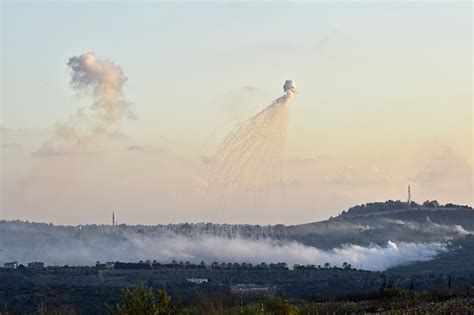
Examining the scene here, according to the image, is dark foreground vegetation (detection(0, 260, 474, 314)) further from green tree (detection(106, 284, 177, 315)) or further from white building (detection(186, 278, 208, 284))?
white building (detection(186, 278, 208, 284))

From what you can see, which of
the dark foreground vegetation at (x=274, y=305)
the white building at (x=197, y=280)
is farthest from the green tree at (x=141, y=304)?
the white building at (x=197, y=280)

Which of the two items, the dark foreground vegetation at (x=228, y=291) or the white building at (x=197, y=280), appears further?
the white building at (x=197, y=280)

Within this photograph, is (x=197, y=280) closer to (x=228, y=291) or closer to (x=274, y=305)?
(x=228, y=291)

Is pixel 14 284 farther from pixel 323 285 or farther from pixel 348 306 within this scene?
pixel 348 306

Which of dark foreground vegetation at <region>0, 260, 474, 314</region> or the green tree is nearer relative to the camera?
the green tree

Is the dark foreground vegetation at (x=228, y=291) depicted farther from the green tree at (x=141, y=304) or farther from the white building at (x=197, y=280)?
the white building at (x=197, y=280)

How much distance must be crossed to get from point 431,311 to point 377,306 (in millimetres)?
8333

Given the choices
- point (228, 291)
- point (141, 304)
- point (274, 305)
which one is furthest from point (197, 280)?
point (141, 304)

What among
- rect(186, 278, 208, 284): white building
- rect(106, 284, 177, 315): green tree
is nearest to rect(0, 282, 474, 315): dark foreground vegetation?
rect(106, 284, 177, 315): green tree

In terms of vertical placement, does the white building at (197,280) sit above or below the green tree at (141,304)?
above

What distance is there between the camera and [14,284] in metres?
102

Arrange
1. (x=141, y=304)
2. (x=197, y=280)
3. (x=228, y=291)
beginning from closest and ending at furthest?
(x=141, y=304) → (x=228, y=291) → (x=197, y=280)

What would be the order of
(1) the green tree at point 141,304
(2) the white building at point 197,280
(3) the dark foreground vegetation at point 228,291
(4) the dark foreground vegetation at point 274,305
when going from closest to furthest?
(1) the green tree at point 141,304
(4) the dark foreground vegetation at point 274,305
(3) the dark foreground vegetation at point 228,291
(2) the white building at point 197,280

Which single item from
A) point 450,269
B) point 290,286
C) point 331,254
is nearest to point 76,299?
point 290,286
